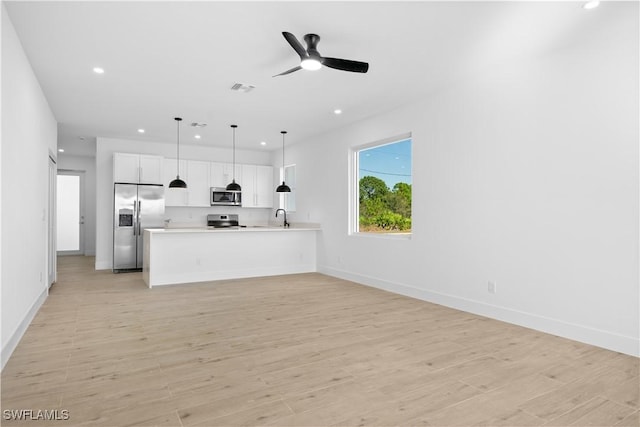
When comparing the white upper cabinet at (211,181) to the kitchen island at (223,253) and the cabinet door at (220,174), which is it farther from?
Result: the kitchen island at (223,253)

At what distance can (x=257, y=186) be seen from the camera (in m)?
9.20

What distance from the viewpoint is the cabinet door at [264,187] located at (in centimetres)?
921

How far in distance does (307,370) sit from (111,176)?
706 centimetres

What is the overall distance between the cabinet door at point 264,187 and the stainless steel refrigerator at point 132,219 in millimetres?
2303

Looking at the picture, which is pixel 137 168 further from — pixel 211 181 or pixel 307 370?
pixel 307 370

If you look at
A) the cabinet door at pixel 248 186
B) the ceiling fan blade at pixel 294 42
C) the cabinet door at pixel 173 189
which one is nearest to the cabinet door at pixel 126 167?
the cabinet door at pixel 173 189

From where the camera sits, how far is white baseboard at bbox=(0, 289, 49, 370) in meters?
2.78

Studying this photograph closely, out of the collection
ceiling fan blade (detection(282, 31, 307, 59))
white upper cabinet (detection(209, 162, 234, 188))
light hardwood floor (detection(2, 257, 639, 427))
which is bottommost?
light hardwood floor (detection(2, 257, 639, 427))

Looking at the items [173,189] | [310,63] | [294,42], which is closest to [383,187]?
[310,63]

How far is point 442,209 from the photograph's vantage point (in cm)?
477

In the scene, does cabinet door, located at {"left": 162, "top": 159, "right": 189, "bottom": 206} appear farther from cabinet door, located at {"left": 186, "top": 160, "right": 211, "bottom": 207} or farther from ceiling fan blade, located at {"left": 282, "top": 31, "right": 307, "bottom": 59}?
ceiling fan blade, located at {"left": 282, "top": 31, "right": 307, "bottom": 59}

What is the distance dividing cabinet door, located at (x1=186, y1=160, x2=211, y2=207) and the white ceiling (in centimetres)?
282

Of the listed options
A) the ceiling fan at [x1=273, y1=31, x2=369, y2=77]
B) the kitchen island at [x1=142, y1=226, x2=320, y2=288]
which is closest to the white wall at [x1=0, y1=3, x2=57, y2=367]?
the kitchen island at [x1=142, y1=226, x2=320, y2=288]

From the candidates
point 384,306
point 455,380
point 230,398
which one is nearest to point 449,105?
point 384,306
